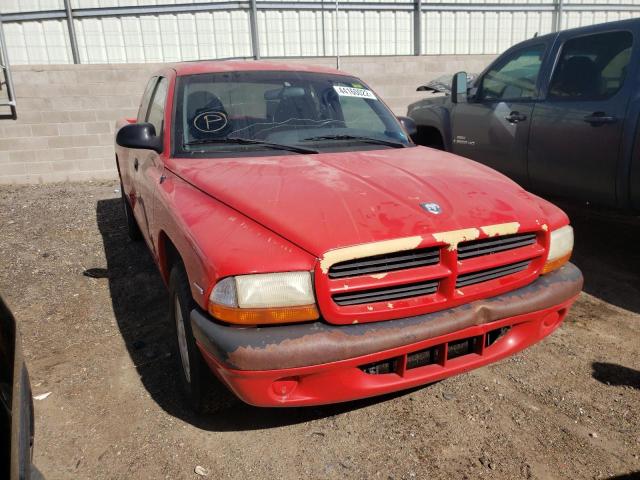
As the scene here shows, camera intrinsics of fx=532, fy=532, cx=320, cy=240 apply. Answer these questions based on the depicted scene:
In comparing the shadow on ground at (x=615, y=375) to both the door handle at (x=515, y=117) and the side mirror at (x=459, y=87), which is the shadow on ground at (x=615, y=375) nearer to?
the door handle at (x=515, y=117)

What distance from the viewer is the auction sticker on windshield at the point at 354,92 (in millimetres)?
3848

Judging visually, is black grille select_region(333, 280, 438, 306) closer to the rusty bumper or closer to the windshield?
the rusty bumper

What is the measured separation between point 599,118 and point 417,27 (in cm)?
807

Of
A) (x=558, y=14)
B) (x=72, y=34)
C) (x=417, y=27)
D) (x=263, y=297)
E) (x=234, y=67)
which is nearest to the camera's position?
(x=263, y=297)

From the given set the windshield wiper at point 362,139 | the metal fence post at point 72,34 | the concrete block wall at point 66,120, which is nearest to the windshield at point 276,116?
the windshield wiper at point 362,139

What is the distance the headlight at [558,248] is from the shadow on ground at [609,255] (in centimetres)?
150

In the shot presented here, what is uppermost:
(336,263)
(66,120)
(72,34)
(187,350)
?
(72,34)

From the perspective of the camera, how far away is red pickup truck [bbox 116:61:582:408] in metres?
2.12

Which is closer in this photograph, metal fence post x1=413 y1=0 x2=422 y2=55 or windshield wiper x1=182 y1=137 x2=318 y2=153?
windshield wiper x1=182 y1=137 x2=318 y2=153

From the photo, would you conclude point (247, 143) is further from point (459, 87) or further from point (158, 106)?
point (459, 87)

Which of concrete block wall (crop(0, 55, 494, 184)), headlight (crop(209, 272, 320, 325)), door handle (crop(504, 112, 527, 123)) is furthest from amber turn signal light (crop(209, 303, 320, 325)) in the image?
concrete block wall (crop(0, 55, 494, 184))

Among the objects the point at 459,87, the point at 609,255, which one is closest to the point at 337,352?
the point at 609,255

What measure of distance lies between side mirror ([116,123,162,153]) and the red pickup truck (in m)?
0.01

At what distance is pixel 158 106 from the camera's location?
3.91 metres
